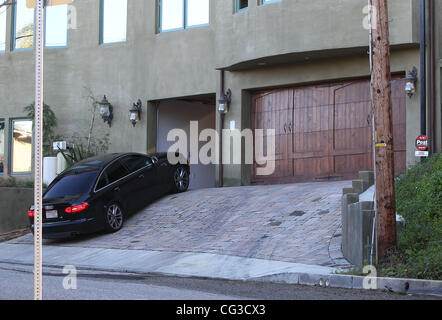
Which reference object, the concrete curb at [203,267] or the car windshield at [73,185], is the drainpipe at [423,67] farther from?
the car windshield at [73,185]

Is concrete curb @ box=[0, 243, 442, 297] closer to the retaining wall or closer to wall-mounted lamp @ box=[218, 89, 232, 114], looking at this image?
the retaining wall

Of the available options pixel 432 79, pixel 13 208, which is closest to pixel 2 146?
pixel 13 208

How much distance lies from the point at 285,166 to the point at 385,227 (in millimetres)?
8621

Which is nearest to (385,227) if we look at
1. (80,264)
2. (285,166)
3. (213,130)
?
(80,264)

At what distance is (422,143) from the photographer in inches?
589

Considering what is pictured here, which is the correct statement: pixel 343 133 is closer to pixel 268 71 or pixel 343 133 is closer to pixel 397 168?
pixel 397 168

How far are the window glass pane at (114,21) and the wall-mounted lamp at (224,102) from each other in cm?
438

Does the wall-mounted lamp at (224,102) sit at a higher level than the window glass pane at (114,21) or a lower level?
lower

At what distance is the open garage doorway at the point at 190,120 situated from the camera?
2114 cm

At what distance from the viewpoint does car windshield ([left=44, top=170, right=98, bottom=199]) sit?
48.5 feet

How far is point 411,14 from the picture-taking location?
15.3m

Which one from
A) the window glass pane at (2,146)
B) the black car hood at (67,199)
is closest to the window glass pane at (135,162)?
the black car hood at (67,199)

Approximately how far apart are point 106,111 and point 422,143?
32.4ft

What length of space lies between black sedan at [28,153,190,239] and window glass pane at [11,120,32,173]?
649 centimetres
